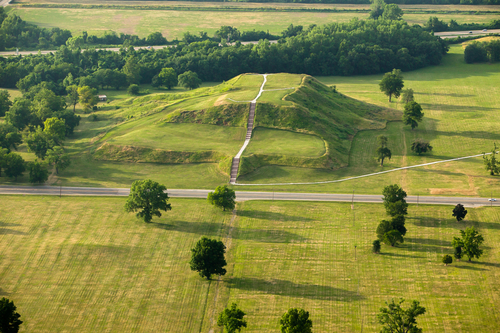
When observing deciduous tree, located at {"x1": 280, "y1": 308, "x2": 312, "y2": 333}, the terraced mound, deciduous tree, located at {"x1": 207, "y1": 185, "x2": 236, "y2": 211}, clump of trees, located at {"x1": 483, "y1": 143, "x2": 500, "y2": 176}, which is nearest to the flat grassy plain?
deciduous tree, located at {"x1": 207, "y1": 185, "x2": 236, "y2": 211}

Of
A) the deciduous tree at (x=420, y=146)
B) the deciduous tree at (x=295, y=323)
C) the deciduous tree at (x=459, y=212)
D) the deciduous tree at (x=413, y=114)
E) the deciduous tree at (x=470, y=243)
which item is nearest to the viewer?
the deciduous tree at (x=295, y=323)

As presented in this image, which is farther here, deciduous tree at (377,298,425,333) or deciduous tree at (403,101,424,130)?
deciduous tree at (403,101,424,130)

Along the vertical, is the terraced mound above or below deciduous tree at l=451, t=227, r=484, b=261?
above

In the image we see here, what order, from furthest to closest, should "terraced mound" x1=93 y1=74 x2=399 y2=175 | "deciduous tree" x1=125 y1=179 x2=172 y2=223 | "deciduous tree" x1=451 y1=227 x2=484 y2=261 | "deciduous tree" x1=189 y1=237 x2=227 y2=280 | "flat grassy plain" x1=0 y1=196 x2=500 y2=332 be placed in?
"terraced mound" x1=93 y1=74 x2=399 y2=175
"deciduous tree" x1=125 y1=179 x2=172 y2=223
"deciduous tree" x1=451 y1=227 x2=484 y2=261
"deciduous tree" x1=189 y1=237 x2=227 y2=280
"flat grassy plain" x1=0 y1=196 x2=500 y2=332

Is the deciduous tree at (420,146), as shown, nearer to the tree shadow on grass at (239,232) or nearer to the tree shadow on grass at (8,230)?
the tree shadow on grass at (239,232)

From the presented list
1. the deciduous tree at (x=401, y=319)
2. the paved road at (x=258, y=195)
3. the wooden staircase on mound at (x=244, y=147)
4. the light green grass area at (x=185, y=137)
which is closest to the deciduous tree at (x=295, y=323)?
the deciduous tree at (x=401, y=319)

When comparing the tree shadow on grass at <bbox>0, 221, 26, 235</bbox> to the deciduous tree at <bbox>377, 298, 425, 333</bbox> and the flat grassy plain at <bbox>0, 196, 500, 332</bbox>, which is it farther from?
the deciduous tree at <bbox>377, 298, 425, 333</bbox>

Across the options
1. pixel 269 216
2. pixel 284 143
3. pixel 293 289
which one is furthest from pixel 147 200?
pixel 284 143
